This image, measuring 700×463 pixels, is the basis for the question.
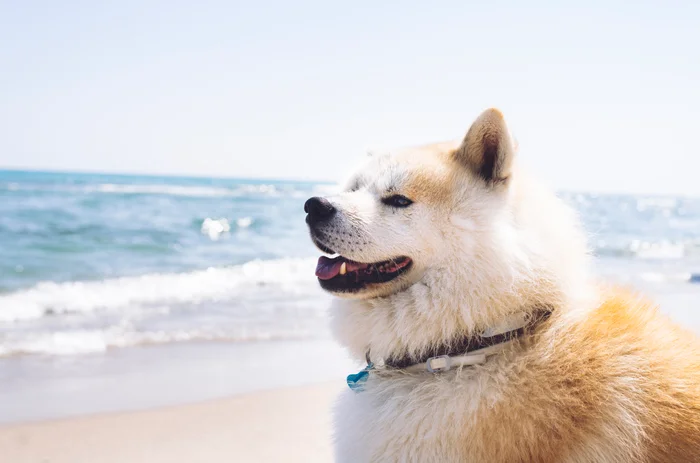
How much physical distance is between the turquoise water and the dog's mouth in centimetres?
80

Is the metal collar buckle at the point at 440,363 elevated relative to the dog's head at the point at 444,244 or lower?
lower

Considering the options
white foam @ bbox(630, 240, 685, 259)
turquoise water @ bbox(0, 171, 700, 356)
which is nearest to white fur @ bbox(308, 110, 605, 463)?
turquoise water @ bbox(0, 171, 700, 356)

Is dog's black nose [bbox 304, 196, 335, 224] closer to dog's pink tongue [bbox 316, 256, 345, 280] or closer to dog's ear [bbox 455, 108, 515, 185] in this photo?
dog's pink tongue [bbox 316, 256, 345, 280]

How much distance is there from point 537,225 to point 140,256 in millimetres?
12005

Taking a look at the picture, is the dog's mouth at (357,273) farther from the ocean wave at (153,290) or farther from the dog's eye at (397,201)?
the ocean wave at (153,290)

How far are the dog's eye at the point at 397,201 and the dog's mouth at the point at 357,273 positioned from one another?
242 millimetres

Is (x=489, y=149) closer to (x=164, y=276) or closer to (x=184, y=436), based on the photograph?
(x=184, y=436)

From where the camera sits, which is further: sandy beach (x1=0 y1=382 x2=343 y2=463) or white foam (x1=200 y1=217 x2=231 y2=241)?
white foam (x1=200 y1=217 x2=231 y2=241)

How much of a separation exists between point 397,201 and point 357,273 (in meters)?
0.36

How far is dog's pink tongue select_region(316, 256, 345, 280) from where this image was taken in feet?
8.45

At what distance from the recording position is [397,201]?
257 cm

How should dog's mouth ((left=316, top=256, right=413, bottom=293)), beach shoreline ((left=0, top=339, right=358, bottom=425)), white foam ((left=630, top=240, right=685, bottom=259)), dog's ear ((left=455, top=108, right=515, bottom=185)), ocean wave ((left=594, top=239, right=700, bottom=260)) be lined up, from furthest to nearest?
white foam ((left=630, top=240, right=685, bottom=259))
ocean wave ((left=594, top=239, right=700, bottom=260))
beach shoreline ((left=0, top=339, right=358, bottom=425))
dog's mouth ((left=316, top=256, right=413, bottom=293))
dog's ear ((left=455, top=108, right=515, bottom=185))

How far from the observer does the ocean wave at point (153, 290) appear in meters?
7.97

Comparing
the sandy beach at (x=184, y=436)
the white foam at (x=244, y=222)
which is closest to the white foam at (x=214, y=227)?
the white foam at (x=244, y=222)
